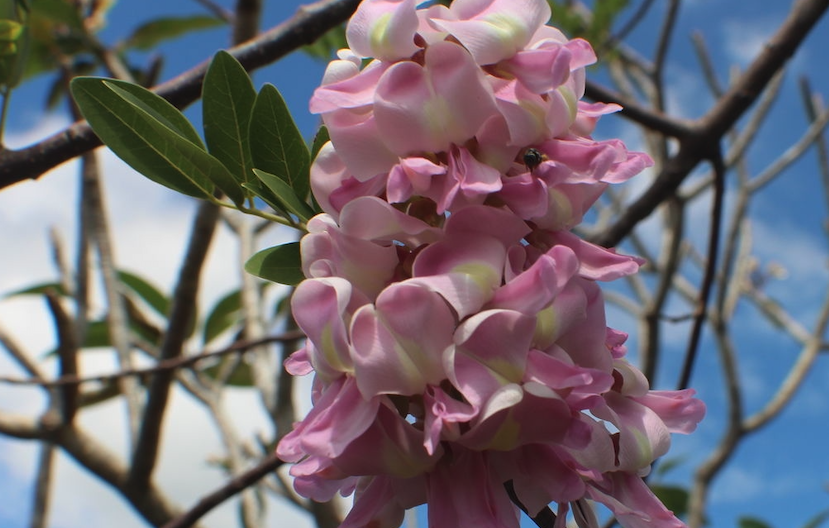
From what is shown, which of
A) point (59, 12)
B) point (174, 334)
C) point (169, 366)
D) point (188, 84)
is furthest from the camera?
point (59, 12)

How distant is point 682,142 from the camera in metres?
1.19

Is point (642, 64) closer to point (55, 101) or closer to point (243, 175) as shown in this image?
point (55, 101)

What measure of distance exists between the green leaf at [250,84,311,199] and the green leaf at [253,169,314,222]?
0.07 feet

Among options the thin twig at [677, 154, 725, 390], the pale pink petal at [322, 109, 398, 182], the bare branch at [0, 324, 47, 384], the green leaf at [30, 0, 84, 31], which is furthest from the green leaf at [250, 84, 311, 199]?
the green leaf at [30, 0, 84, 31]

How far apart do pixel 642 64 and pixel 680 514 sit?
131cm

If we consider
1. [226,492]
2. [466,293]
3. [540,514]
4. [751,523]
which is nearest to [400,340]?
[466,293]

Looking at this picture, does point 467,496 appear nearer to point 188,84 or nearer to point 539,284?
point 539,284

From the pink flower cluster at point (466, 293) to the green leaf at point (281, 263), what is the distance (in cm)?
8

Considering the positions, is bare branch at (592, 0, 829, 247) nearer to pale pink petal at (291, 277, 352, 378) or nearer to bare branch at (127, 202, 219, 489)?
Result: bare branch at (127, 202, 219, 489)

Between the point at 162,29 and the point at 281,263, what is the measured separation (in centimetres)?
210

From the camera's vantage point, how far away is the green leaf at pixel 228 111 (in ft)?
1.82

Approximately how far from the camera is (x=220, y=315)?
2.04 m

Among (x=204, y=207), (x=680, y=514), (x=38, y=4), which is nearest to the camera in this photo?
(x=204, y=207)

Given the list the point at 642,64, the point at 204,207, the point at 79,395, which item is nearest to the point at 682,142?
the point at 204,207
